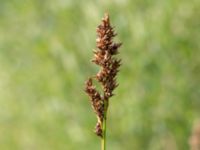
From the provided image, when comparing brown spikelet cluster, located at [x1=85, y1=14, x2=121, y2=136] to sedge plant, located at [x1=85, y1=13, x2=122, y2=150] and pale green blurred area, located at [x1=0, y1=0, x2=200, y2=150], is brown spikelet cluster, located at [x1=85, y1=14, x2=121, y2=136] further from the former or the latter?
pale green blurred area, located at [x1=0, y1=0, x2=200, y2=150]


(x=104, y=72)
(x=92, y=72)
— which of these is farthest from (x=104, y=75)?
(x=92, y=72)

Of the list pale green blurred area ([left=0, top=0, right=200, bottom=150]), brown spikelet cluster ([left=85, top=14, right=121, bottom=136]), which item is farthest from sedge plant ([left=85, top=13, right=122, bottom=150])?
pale green blurred area ([left=0, top=0, right=200, bottom=150])

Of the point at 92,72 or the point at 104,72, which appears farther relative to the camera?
the point at 92,72

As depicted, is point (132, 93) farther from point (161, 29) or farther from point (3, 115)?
point (3, 115)

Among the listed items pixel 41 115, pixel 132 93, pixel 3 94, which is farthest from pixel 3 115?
pixel 132 93

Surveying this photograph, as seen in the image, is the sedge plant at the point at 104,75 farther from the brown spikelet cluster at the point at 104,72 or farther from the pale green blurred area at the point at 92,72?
the pale green blurred area at the point at 92,72

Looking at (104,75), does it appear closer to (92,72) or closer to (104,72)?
(104,72)

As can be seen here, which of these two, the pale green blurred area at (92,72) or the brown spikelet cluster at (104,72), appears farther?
the pale green blurred area at (92,72)

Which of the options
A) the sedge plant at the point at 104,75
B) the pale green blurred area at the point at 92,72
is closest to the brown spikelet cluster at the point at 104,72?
the sedge plant at the point at 104,75
